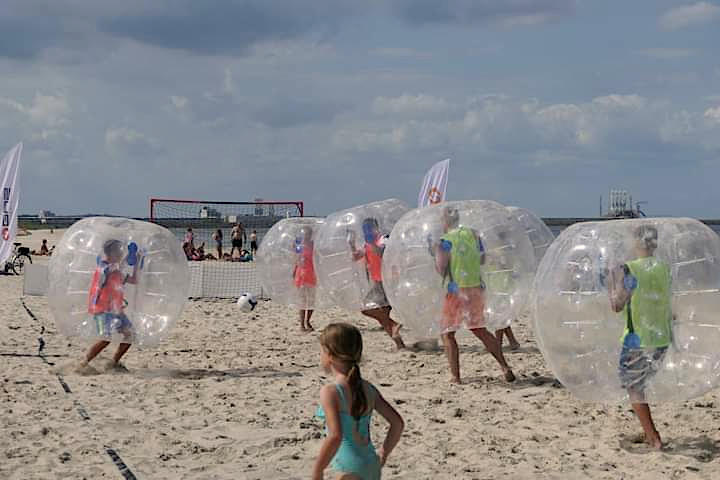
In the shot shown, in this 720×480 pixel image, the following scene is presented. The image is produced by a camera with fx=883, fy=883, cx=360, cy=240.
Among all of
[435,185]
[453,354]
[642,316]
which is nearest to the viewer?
[642,316]

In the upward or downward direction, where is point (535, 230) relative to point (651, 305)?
upward

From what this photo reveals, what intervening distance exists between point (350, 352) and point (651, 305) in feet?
8.90

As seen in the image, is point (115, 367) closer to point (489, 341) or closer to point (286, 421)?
point (286, 421)

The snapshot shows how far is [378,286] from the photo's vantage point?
10.4 meters

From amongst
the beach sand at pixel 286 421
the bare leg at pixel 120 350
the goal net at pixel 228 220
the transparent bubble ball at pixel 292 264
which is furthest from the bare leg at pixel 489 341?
the goal net at pixel 228 220

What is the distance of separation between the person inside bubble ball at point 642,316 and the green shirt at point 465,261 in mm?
2355

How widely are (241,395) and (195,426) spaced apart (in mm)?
1175

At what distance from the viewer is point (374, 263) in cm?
1043

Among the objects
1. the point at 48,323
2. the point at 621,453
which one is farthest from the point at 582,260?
the point at 48,323

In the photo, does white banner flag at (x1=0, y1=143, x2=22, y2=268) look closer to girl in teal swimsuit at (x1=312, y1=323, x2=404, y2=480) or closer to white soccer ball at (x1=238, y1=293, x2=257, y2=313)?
white soccer ball at (x1=238, y1=293, x2=257, y2=313)

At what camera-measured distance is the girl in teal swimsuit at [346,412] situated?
371 cm

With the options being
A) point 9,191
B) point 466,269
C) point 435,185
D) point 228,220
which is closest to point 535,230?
point 466,269

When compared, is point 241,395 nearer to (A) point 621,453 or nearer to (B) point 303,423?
(B) point 303,423

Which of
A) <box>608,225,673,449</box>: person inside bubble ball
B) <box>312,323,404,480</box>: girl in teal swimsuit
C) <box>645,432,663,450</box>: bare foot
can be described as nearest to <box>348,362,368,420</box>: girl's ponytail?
<box>312,323,404,480</box>: girl in teal swimsuit
